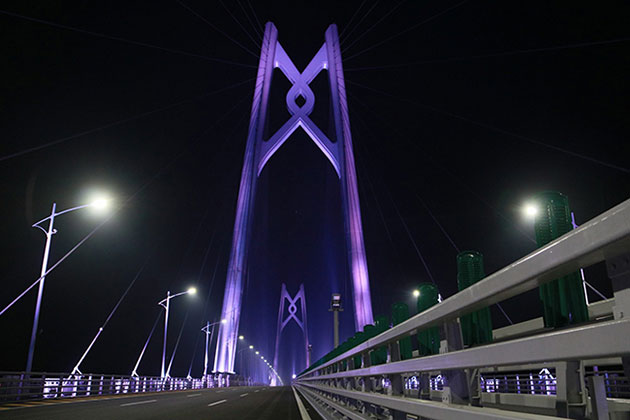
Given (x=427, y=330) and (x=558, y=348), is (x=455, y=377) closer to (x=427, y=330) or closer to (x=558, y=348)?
(x=427, y=330)

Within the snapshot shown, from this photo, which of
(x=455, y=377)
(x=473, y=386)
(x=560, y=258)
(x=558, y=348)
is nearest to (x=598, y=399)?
(x=558, y=348)

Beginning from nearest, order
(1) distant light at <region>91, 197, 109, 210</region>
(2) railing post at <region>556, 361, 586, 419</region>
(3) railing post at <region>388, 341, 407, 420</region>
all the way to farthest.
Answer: (2) railing post at <region>556, 361, 586, 419</region> → (3) railing post at <region>388, 341, 407, 420</region> → (1) distant light at <region>91, 197, 109, 210</region>

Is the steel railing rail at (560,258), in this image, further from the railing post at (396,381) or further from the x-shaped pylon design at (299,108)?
the x-shaped pylon design at (299,108)

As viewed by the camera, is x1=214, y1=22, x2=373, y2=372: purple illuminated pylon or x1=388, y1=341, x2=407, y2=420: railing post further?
x1=214, y1=22, x2=373, y2=372: purple illuminated pylon

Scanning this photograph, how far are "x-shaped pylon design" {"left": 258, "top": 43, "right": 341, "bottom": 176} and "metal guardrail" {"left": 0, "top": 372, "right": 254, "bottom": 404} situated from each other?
19.5 metres

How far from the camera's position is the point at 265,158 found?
39.9 m

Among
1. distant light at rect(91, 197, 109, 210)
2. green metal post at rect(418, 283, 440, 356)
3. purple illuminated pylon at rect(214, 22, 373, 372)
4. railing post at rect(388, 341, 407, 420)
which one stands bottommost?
railing post at rect(388, 341, 407, 420)

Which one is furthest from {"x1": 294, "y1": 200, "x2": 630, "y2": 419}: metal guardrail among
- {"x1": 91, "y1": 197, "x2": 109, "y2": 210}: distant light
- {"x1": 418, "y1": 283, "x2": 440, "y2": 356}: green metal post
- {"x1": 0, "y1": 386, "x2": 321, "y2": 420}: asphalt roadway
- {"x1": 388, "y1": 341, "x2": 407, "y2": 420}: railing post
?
{"x1": 91, "y1": 197, "x2": 109, "y2": 210}: distant light

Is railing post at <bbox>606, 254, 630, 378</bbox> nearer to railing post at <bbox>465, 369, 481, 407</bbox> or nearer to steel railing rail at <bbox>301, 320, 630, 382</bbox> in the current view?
steel railing rail at <bbox>301, 320, 630, 382</bbox>

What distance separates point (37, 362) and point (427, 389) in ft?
191

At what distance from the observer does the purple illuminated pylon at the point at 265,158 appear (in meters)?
29.8

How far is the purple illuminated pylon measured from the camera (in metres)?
29.8

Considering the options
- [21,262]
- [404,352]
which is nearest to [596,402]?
[404,352]

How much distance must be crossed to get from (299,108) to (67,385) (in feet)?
111
